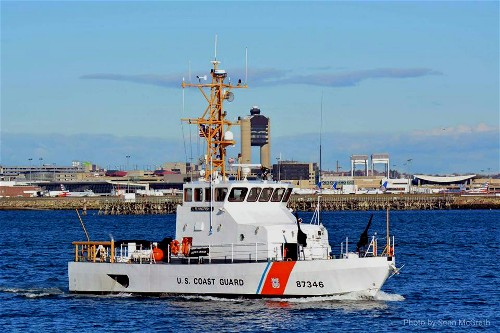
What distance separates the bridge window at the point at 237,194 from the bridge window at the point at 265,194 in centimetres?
72

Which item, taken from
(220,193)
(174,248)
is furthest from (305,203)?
(220,193)

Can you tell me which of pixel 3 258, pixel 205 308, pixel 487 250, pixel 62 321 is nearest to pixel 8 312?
pixel 62 321

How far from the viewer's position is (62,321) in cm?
3291

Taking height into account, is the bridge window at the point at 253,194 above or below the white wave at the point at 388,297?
above

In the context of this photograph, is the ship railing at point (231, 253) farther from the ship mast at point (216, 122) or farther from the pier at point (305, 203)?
the pier at point (305, 203)

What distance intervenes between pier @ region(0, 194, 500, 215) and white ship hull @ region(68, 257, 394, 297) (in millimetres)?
103306

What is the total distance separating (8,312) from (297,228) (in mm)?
10780

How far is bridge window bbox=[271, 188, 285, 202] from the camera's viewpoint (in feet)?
123

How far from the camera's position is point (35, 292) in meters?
40.0

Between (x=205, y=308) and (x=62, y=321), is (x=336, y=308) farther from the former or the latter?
(x=62, y=321)

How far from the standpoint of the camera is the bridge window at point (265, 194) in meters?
37.1

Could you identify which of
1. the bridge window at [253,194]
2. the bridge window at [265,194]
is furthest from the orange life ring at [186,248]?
the bridge window at [265,194]

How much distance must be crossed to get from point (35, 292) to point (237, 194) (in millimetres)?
9739

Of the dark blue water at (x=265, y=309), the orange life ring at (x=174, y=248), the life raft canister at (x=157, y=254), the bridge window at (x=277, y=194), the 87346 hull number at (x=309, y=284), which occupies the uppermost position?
the bridge window at (x=277, y=194)
